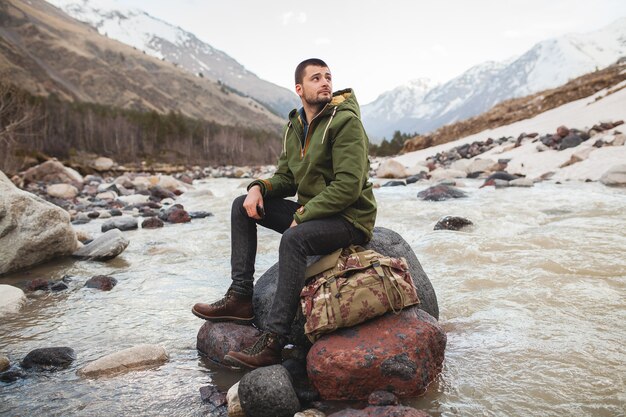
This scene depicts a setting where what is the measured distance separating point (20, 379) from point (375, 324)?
8.53 ft

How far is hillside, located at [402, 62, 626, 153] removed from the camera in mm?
29672

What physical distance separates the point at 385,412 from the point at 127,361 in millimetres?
2088

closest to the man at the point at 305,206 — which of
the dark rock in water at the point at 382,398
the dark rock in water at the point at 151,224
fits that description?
the dark rock in water at the point at 382,398

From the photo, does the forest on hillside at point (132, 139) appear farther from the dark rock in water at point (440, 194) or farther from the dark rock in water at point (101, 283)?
the dark rock in water at point (101, 283)

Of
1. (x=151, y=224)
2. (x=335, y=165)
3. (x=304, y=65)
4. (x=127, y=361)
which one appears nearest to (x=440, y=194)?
(x=151, y=224)

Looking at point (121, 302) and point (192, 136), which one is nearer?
point (121, 302)

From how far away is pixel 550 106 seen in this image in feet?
100.0

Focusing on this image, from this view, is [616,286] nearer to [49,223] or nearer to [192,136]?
[49,223]

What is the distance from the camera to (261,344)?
131 inches

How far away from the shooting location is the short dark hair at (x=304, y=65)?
3735mm

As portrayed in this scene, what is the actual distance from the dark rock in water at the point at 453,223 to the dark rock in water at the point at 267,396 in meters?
6.13

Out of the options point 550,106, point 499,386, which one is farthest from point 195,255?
point 550,106

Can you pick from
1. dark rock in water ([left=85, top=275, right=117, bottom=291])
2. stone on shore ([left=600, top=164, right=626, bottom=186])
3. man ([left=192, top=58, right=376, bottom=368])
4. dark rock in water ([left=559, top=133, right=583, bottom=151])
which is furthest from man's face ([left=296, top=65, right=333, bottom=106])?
dark rock in water ([left=559, top=133, right=583, bottom=151])

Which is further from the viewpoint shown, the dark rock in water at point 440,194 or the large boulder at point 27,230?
the dark rock in water at point 440,194
